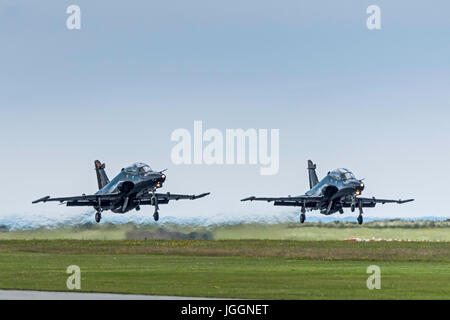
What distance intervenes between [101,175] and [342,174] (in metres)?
26.0

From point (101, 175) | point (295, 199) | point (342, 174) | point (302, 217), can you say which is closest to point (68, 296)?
point (342, 174)

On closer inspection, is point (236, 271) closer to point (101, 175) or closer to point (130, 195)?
point (130, 195)

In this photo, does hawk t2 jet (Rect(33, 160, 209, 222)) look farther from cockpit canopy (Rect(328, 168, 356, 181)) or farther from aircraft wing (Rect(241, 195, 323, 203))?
cockpit canopy (Rect(328, 168, 356, 181))

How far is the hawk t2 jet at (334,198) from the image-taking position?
284 ft

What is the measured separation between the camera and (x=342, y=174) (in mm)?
88000

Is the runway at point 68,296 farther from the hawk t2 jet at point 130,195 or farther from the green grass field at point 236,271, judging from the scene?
the hawk t2 jet at point 130,195

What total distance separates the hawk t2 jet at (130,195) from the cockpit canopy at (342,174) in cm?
1231

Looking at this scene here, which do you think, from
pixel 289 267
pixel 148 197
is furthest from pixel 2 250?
pixel 289 267

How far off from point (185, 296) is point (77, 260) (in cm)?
2553

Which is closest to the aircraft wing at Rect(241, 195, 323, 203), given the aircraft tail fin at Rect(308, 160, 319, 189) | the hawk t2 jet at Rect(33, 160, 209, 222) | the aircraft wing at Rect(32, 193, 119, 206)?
the hawk t2 jet at Rect(33, 160, 209, 222)

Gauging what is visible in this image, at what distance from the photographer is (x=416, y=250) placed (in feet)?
231

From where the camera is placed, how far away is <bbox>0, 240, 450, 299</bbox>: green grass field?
123ft

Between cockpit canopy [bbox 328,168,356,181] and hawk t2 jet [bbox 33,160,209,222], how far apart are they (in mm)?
12310
